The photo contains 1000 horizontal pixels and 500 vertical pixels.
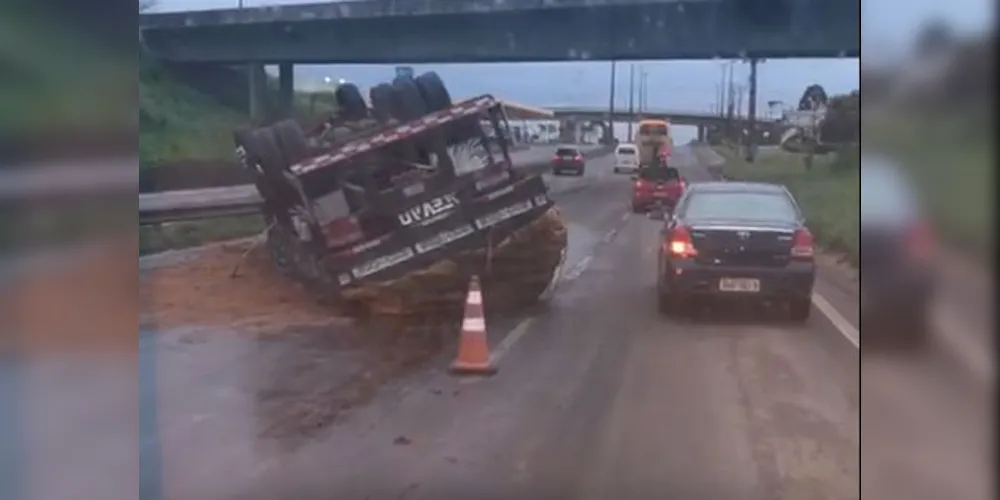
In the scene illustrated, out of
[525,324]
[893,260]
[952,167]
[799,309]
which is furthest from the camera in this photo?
[525,324]

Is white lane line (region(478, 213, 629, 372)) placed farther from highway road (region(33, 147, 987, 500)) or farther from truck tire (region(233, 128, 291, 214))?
truck tire (region(233, 128, 291, 214))

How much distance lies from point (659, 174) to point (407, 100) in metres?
0.56

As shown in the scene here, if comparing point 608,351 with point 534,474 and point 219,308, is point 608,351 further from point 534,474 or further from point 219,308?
point 219,308

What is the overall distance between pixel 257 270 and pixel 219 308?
122 mm

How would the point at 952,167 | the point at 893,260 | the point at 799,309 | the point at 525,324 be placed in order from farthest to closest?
1. the point at 525,324
2. the point at 799,309
3. the point at 893,260
4. the point at 952,167

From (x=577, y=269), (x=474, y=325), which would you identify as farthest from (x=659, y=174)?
(x=474, y=325)

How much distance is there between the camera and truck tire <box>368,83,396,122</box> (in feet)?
8.80

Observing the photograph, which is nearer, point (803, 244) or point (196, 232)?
point (803, 244)

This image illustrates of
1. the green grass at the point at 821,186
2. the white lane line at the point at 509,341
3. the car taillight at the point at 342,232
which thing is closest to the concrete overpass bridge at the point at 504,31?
the green grass at the point at 821,186

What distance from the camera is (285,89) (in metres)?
2.78

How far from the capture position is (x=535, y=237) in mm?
2725

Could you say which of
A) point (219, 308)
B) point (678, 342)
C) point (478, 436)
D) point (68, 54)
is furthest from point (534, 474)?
point (68, 54)

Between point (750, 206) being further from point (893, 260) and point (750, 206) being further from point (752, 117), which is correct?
point (893, 260)

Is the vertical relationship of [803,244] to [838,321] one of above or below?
above
